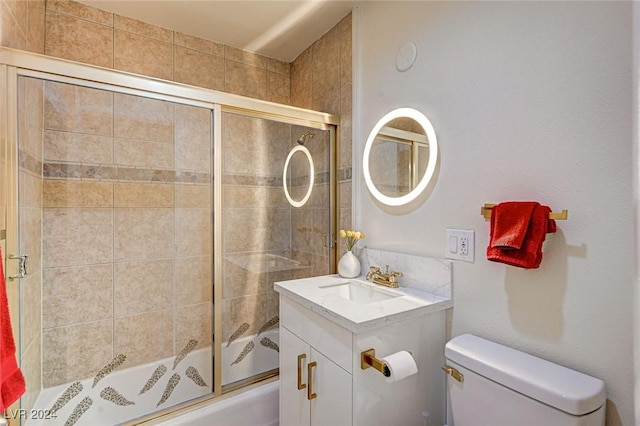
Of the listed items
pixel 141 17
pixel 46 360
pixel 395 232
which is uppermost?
pixel 141 17

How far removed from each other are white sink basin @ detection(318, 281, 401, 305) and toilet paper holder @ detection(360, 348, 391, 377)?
16.2 inches

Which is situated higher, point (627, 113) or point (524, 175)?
point (627, 113)

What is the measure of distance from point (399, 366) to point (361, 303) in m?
0.37

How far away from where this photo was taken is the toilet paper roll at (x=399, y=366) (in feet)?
3.30

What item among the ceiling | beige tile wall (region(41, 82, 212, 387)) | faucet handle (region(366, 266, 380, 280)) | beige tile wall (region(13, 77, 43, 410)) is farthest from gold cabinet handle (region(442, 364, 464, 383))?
the ceiling

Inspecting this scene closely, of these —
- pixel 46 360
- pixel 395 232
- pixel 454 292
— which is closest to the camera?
pixel 454 292

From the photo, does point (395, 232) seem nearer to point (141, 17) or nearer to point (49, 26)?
point (141, 17)

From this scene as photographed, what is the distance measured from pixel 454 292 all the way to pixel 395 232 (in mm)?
416

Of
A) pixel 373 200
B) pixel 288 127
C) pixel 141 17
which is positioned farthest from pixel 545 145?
pixel 141 17

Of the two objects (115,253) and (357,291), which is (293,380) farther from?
(115,253)

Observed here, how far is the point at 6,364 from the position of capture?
933 mm

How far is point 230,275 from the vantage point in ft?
6.27

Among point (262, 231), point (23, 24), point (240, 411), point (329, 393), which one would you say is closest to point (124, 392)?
point (240, 411)

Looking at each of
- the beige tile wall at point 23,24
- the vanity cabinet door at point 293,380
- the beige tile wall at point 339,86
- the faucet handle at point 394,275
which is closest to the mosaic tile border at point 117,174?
the beige tile wall at point 23,24
